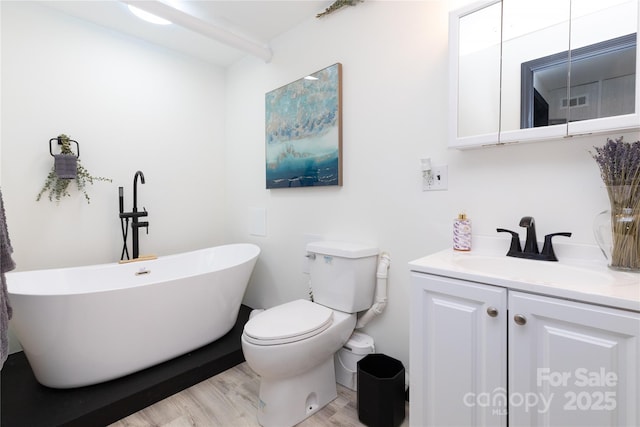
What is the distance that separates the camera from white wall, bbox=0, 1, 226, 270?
1979mm

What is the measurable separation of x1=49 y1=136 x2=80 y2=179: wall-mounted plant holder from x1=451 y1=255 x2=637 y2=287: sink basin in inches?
97.7

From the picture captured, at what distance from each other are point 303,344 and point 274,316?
255 millimetres

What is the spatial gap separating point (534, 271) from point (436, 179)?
614 millimetres

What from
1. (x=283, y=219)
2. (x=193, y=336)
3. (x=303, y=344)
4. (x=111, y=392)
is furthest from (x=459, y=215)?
(x=111, y=392)

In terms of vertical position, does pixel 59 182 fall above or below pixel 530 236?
above

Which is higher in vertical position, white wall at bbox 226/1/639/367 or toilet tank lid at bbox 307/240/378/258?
white wall at bbox 226/1/639/367

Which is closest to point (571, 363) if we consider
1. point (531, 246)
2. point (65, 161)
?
point (531, 246)

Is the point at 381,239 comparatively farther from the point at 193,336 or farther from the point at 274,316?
the point at 193,336

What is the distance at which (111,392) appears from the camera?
1.59 m

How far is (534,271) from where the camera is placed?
1.19 meters

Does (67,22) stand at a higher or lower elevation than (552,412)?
higher

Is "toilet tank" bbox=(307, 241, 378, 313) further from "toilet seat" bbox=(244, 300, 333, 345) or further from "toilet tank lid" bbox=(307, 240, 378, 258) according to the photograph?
"toilet seat" bbox=(244, 300, 333, 345)

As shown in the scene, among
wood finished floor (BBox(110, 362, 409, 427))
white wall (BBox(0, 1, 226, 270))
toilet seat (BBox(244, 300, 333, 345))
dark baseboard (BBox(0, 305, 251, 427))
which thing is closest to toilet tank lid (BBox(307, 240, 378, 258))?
toilet seat (BBox(244, 300, 333, 345))

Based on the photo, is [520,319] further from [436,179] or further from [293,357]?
[293,357]
